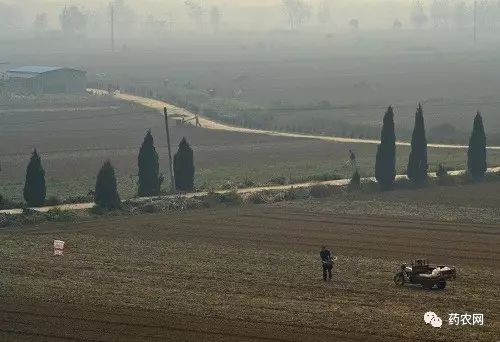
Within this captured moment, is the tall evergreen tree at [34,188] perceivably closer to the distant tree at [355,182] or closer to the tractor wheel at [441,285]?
the distant tree at [355,182]

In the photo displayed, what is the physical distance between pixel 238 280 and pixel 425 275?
4.49 meters

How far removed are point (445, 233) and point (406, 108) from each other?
54.9 metres

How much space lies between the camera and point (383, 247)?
111ft

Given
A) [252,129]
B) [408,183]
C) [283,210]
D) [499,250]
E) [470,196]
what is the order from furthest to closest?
[252,129], [408,183], [470,196], [283,210], [499,250]

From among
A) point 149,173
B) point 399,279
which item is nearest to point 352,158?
point 149,173

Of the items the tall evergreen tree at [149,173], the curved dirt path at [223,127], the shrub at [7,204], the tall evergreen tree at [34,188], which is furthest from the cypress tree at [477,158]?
the shrub at [7,204]

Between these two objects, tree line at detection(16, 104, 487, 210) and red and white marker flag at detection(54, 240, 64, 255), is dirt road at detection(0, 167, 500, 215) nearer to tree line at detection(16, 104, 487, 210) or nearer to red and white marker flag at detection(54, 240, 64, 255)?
tree line at detection(16, 104, 487, 210)

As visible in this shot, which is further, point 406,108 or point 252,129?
point 406,108

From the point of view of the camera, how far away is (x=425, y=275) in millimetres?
27484

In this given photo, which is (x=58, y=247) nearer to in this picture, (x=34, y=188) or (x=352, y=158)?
(x=34, y=188)

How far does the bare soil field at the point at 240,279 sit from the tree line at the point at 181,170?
2070 mm

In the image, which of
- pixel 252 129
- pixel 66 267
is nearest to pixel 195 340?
pixel 66 267

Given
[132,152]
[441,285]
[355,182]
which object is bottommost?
[132,152]

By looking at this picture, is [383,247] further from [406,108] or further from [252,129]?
[406,108]
